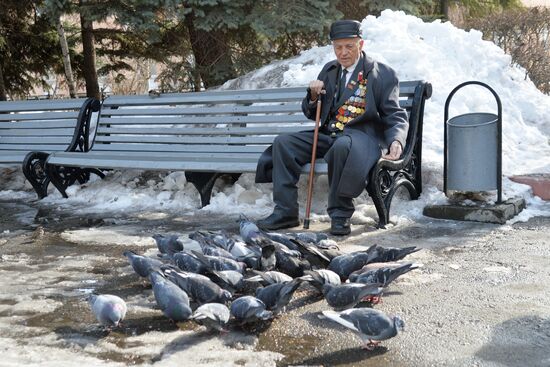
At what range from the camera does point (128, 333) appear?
311 cm

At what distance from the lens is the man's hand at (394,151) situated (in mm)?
5195

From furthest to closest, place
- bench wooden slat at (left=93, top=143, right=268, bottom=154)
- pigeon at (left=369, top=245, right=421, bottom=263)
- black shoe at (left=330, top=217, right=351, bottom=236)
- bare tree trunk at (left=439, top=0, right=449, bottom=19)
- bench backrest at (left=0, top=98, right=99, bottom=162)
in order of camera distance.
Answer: bare tree trunk at (left=439, top=0, right=449, bottom=19) → bench backrest at (left=0, top=98, right=99, bottom=162) → bench wooden slat at (left=93, top=143, right=268, bottom=154) → black shoe at (left=330, top=217, right=351, bottom=236) → pigeon at (left=369, top=245, right=421, bottom=263)

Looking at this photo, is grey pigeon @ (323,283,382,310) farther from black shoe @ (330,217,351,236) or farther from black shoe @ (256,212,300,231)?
black shoe @ (256,212,300,231)

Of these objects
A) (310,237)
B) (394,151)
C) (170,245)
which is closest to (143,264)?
(170,245)

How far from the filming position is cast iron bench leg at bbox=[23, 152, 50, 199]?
7.24 meters

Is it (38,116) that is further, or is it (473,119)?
(38,116)

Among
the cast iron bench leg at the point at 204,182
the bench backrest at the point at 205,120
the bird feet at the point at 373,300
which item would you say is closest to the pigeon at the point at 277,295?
the bird feet at the point at 373,300

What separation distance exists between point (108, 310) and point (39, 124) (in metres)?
5.59

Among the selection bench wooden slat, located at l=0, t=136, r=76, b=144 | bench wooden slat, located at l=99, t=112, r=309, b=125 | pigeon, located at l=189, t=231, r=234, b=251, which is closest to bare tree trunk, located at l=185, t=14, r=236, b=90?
bench wooden slat, located at l=99, t=112, r=309, b=125

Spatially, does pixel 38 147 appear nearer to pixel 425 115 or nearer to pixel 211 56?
pixel 211 56

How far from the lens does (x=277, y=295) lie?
10.5 ft

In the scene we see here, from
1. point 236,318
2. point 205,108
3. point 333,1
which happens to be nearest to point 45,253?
point 236,318

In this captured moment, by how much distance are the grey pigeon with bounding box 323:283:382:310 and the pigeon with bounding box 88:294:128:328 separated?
1.00m

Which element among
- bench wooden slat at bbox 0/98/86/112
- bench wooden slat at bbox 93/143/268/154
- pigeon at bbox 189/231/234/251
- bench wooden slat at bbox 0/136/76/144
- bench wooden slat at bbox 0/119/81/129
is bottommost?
pigeon at bbox 189/231/234/251
